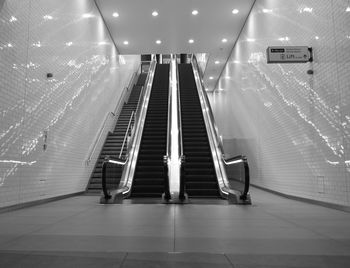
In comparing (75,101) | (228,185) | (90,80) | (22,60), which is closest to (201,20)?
(90,80)

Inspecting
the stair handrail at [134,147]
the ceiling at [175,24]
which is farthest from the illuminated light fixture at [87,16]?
the stair handrail at [134,147]

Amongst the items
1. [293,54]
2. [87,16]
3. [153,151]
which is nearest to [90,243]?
[293,54]

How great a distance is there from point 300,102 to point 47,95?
540cm

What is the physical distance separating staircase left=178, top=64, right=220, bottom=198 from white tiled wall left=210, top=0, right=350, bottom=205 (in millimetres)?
1803

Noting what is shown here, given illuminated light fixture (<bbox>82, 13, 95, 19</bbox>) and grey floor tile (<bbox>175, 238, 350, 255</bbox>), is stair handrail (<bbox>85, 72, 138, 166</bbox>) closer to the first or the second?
illuminated light fixture (<bbox>82, 13, 95, 19</bbox>)

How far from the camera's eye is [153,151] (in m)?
9.88

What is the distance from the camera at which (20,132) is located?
19.0 ft

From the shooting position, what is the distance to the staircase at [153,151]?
8.13m

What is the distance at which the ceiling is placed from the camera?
35.9 feet

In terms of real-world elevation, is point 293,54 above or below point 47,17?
below

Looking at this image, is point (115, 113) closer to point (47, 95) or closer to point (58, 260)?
point (47, 95)

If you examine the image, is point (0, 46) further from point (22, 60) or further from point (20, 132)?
point (20, 132)

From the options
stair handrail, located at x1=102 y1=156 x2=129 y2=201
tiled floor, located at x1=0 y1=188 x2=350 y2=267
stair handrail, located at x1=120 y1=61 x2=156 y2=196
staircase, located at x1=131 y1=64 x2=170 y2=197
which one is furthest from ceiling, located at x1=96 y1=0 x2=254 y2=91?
tiled floor, located at x1=0 y1=188 x2=350 y2=267

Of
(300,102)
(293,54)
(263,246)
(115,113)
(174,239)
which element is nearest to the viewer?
(263,246)
